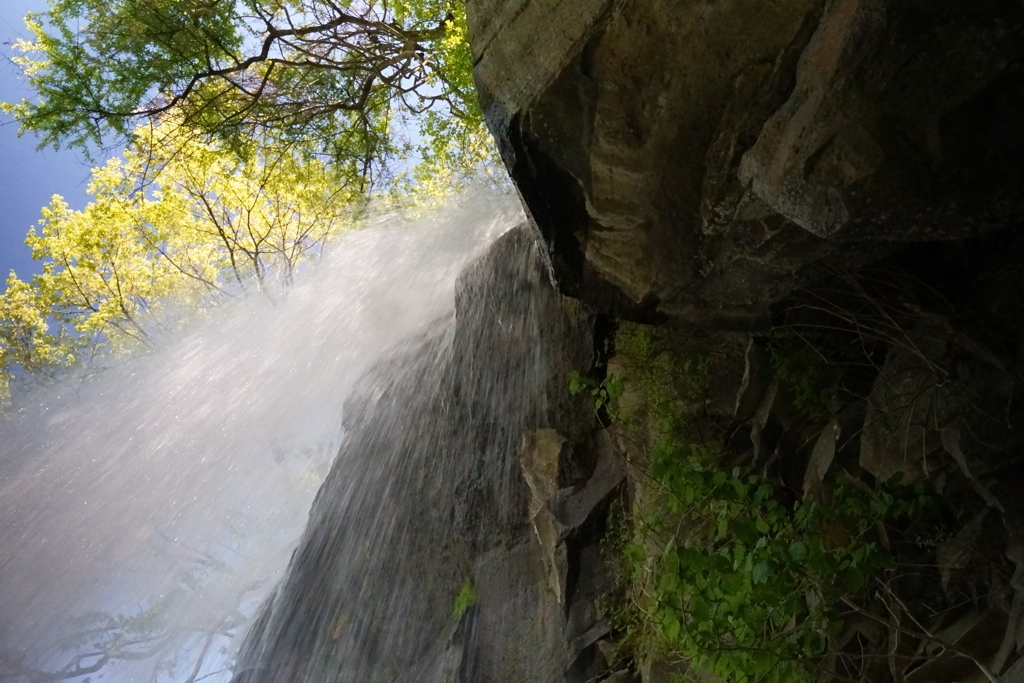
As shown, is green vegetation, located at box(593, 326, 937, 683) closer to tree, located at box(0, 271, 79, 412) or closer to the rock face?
the rock face

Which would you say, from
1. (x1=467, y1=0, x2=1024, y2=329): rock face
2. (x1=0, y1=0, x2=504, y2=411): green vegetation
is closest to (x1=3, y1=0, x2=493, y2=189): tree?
(x1=0, y1=0, x2=504, y2=411): green vegetation

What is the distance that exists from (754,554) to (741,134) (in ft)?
5.31

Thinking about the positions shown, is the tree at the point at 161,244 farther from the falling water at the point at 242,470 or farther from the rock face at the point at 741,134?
the rock face at the point at 741,134

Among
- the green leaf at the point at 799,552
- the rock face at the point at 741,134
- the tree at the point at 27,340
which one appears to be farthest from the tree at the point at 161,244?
the green leaf at the point at 799,552

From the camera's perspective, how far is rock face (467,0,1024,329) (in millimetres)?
1942

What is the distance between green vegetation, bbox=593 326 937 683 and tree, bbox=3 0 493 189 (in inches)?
214

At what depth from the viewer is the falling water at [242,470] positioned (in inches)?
244

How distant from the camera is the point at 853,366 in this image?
3234 millimetres

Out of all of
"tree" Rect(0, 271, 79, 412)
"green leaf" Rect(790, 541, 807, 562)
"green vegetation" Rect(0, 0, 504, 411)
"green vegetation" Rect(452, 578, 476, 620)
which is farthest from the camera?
"tree" Rect(0, 271, 79, 412)

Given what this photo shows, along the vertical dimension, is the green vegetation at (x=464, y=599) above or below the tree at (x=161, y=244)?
below

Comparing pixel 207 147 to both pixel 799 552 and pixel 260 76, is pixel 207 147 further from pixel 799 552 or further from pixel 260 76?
pixel 799 552

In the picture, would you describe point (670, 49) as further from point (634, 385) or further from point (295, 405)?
point (295, 405)

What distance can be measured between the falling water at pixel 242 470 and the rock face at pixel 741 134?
252 cm

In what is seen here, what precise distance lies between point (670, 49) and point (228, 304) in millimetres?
11256
